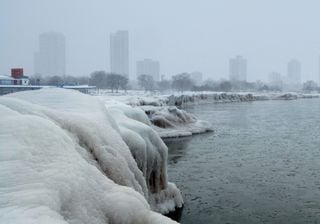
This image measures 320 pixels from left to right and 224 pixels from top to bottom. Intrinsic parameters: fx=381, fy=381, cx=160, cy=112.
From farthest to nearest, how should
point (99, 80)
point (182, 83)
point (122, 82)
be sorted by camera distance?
point (182, 83) < point (99, 80) < point (122, 82)

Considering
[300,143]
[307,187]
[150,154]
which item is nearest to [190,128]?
[300,143]

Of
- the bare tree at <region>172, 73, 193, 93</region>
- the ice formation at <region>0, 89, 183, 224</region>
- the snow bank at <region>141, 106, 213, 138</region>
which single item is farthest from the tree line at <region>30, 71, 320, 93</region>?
the ice formation at <region>0, 89, 183, 224</region>

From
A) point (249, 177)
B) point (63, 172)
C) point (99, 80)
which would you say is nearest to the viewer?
point (63, 172)

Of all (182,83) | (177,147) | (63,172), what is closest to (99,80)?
(182,83)

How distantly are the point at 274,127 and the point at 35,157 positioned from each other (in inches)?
1555

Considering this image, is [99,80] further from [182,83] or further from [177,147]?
[177,147]

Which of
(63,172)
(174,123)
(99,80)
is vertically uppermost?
(99,80)

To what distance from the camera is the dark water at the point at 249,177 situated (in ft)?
49.7

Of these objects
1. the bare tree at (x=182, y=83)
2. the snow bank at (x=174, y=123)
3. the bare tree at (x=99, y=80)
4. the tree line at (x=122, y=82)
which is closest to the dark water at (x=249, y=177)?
the snow bank at (x=174, y=123)

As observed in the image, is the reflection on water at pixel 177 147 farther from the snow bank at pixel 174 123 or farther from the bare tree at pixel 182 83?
the bare tree at pixel 182 83

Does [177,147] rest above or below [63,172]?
below

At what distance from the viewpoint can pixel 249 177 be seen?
20578 millimetres

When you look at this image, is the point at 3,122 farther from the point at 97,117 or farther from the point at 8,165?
the point at 97,117

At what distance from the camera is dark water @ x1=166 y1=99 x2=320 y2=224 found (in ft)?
49.7
